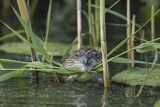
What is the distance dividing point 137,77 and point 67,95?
907 mm

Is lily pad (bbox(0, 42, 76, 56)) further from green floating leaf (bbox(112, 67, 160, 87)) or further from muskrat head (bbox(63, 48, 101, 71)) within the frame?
green floating leaf (bbox(112, 67, 160, 87))

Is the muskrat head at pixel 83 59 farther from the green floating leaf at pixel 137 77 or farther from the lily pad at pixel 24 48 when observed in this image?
the lily pad at pixel 24 48

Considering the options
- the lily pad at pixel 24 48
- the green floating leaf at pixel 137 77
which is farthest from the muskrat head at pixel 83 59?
the lily pad at pixel 24 48

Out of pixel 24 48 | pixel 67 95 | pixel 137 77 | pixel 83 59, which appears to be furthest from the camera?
pixel 24 48

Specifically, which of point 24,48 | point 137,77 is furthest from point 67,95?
point 24,48

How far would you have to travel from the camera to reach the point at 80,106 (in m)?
5.46

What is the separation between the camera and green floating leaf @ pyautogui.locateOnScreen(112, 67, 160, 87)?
6.24 meters

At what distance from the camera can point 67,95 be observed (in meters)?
5.98

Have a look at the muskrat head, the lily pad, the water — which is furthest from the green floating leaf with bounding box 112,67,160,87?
the lily pad

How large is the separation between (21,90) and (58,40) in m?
4.67

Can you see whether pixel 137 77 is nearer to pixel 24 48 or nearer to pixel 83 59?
pixel 83 59

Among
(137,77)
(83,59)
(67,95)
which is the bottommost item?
(67,95)

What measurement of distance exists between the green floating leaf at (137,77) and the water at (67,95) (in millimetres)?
77

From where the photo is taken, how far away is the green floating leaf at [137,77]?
20.5ft
